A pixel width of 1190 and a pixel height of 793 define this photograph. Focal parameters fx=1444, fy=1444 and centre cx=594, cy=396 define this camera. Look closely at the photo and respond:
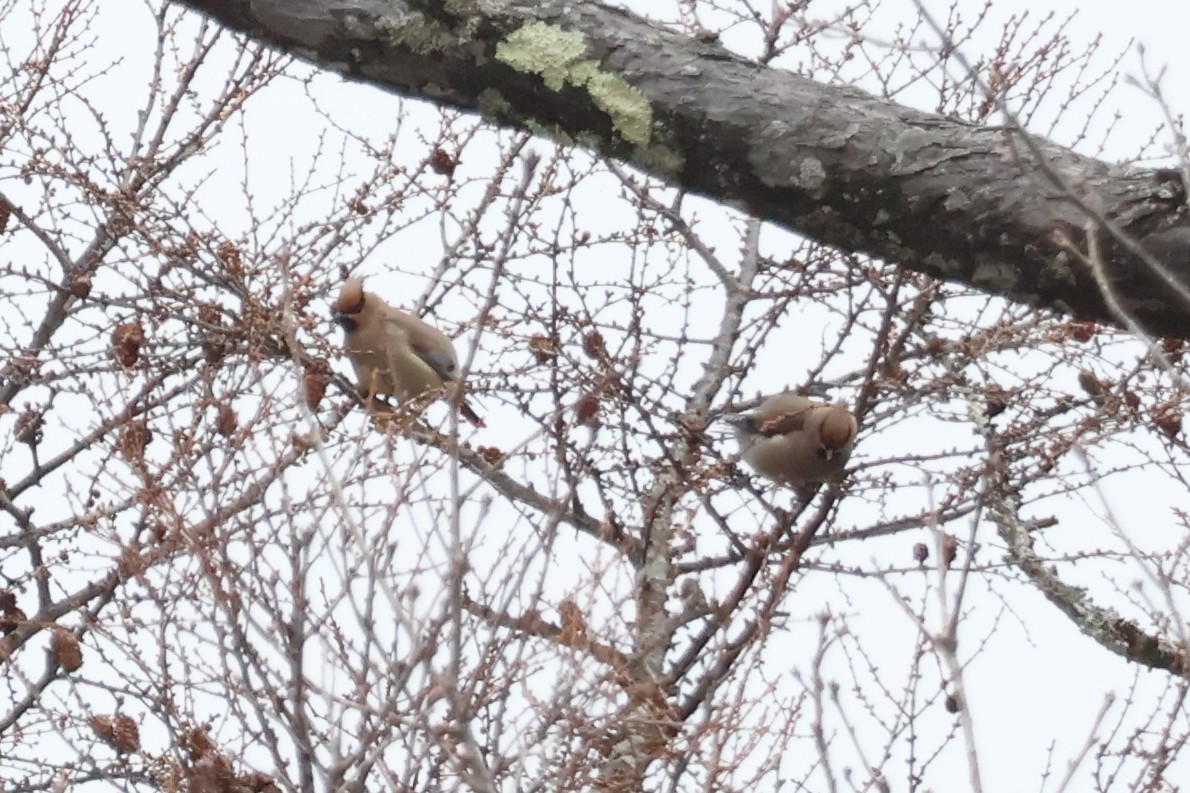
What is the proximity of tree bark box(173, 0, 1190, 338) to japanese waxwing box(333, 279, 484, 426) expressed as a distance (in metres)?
3.64

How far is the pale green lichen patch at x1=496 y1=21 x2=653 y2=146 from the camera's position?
179 centimetres

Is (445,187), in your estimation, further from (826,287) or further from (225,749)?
(225,749)

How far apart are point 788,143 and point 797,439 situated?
3390 mm

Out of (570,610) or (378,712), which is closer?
(378,712)

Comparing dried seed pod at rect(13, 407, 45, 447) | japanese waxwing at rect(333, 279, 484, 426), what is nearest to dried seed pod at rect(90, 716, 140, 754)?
japanese waxwing at rect(333, 279, 484, 426)

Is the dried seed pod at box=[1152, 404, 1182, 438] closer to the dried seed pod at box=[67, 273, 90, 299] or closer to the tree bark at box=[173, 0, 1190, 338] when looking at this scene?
the tree bark at box=[173, 0, 1190, 338]

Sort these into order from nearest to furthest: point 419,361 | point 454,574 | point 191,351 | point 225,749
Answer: point 454,574, point 225,749, point 191,351, point 419,361

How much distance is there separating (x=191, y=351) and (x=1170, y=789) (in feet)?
11.6

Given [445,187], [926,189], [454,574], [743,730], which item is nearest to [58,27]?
[445,187]

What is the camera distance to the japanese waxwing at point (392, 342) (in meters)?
5.57

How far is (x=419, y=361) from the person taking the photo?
5680 mm

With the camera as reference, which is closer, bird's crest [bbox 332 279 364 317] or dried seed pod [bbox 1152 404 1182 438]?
dried seed pod [bbox 1152 404 1182 438]

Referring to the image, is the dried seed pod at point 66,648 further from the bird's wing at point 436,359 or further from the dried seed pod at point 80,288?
the bird's wing at point 436,359

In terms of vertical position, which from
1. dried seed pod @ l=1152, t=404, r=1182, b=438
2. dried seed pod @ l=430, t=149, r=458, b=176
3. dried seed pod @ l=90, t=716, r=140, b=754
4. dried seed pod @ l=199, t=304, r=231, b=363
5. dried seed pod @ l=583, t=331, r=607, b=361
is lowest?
dried seed pod @ l=90, t=716, r=140, b=754
